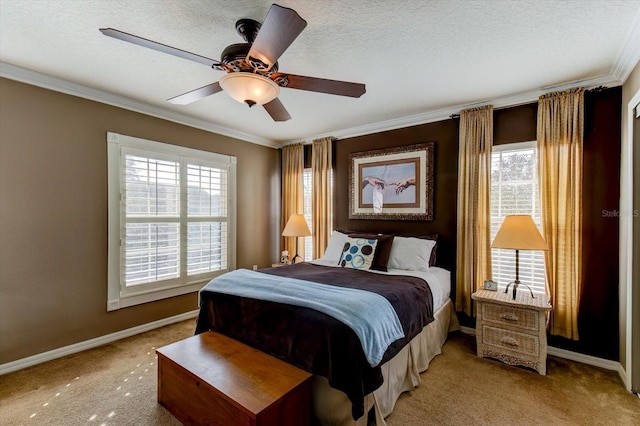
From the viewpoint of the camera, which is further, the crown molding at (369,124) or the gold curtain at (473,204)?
the gold curtain at (473,204)

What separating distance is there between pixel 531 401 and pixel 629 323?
3.34 feet

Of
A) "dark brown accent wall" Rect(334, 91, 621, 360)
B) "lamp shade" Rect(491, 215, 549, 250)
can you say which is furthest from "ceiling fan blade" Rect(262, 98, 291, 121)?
"dark brown accent wall" Rect(334, 91, 621, 360)

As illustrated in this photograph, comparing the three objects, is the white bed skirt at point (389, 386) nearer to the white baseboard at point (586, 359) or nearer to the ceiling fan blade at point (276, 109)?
the white baseboard at point (586, 359)

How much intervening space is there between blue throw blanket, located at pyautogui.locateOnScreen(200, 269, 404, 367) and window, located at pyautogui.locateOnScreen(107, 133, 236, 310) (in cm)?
136

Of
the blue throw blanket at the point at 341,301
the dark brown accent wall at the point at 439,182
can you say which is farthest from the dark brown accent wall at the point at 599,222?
the blue throw blanket at the point at 341,301

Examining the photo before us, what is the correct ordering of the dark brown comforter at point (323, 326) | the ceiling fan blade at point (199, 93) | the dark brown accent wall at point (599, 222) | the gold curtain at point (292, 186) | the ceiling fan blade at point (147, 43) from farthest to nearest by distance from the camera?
the gold curtain at point (292, 186) → the dark brown accent wall at point (599, 222) → the ceiling fan blade at point (199, 93) → the dark brown comforter at point (323, 326) → the ceiling fan blade at point (147, 43)

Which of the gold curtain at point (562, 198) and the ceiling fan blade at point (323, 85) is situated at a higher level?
the ceiling fan blade at point (323, 85)

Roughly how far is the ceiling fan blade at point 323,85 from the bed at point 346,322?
1.47 m

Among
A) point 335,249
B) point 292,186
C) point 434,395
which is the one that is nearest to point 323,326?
point 434,395

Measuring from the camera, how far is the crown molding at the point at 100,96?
2.67m

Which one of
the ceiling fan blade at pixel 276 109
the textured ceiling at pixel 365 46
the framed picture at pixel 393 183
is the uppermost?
the textured ceiling at pixel 365 46

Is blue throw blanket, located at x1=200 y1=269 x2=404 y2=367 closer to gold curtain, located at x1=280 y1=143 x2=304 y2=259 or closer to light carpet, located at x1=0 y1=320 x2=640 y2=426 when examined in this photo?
light carpet, located at x1=0 y1=320 x2=640 y2=426

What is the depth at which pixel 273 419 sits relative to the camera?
160 cm

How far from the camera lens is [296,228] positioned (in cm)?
441
